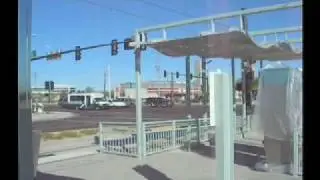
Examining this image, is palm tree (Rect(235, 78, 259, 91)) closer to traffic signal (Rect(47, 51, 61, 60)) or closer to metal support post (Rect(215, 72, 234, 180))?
metal support post (Rect(215, 72, 234, 180))

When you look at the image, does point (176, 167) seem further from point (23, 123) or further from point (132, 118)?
point (23, 123)

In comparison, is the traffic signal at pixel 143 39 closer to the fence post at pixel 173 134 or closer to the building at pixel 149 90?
the building at pixel 149 90

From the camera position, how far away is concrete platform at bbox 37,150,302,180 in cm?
497

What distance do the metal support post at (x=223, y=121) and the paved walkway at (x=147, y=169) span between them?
1.37 m

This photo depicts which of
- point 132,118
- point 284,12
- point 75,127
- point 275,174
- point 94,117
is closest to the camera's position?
point 284,12

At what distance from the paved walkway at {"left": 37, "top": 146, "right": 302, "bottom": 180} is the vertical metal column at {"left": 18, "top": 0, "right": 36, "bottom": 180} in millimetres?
2600

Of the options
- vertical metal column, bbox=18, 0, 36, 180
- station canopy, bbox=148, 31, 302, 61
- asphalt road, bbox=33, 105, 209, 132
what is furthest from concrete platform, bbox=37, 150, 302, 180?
vertical metal column, bbox=18, 0, 36, 180

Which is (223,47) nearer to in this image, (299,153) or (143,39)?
(143,39)

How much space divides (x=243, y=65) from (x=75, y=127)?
5.78 m

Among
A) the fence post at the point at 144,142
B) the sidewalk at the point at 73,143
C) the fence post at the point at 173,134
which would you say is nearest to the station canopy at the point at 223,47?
the fence post at the point at 144,142

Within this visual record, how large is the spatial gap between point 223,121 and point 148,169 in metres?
3.36

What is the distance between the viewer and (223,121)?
290 cm
